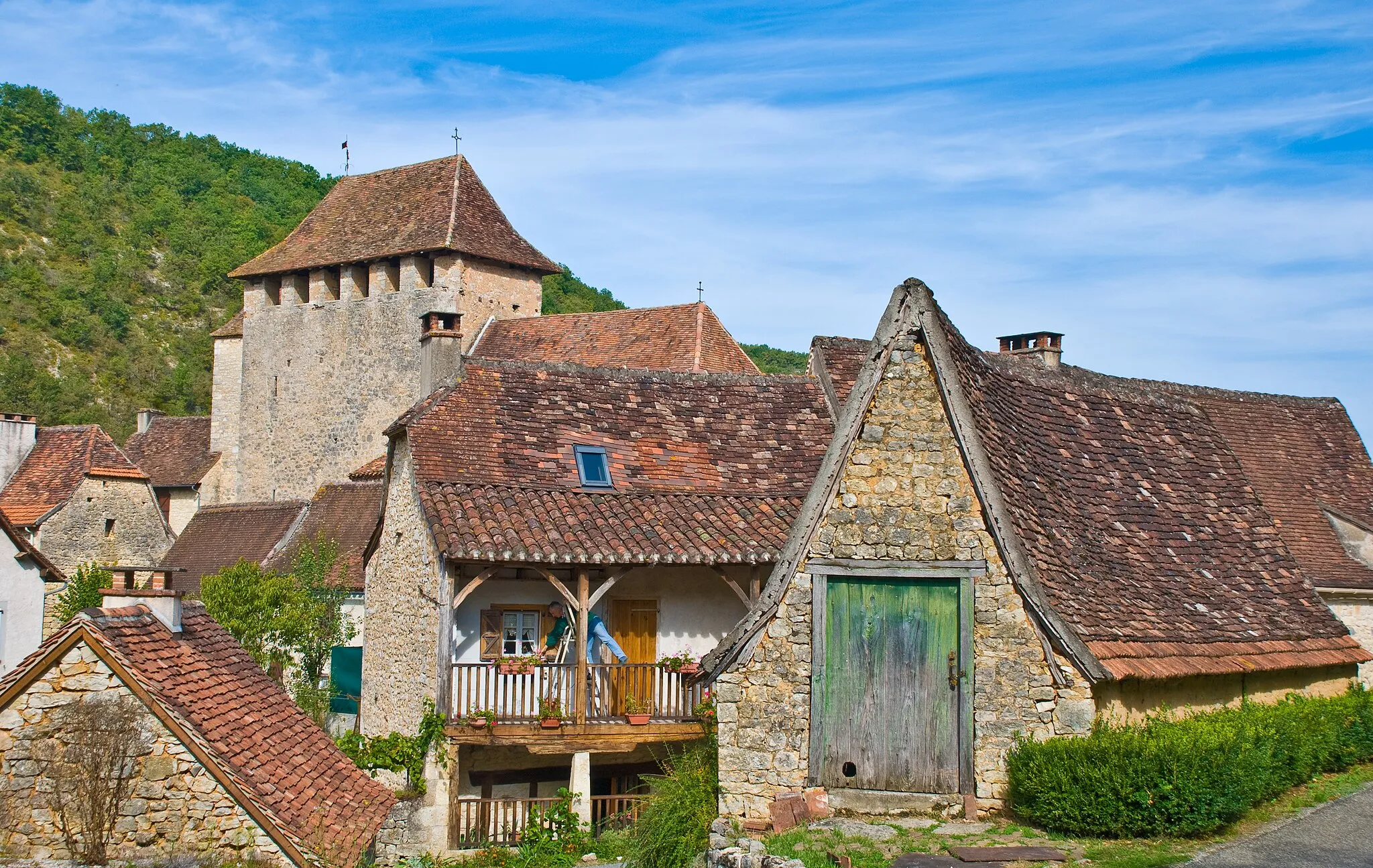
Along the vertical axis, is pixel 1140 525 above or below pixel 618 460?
below

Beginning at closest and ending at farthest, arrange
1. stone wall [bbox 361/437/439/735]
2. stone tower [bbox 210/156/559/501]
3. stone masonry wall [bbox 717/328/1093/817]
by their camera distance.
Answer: stone masonry wall [bbox 717/328/1093/817], stone wall [bbox 361/437/439/735], stone tower [bbox 210/156/559/501]

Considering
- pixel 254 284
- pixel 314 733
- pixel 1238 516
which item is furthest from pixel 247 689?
pixel 254 284

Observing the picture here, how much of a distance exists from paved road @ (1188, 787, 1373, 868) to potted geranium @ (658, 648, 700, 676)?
31.4 feet

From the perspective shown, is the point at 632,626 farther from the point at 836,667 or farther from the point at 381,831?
the point at 836,667

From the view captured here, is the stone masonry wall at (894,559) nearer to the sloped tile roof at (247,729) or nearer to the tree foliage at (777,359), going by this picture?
the sloped tile roof at (247,729)

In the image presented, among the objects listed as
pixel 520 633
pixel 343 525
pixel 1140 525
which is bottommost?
pixel 520 633

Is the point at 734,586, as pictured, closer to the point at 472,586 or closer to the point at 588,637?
the point at 588,637

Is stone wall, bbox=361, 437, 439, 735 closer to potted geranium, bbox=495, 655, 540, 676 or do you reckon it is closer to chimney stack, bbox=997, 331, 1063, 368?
potted geranium, bbox=495, 655, 540, 676

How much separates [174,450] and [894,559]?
42.9 meters

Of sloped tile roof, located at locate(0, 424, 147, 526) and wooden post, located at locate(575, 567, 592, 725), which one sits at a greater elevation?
sloped tile roof, located at locate(0, 424, 147, 526)

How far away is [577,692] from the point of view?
18.9 meters

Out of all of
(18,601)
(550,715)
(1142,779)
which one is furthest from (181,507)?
(1142,779)

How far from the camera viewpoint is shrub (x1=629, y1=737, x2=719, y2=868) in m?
11.3

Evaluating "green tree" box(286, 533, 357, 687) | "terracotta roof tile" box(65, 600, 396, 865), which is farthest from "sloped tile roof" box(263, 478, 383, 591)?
"terracotta roof tile" box(65, 600, 396, 865)
